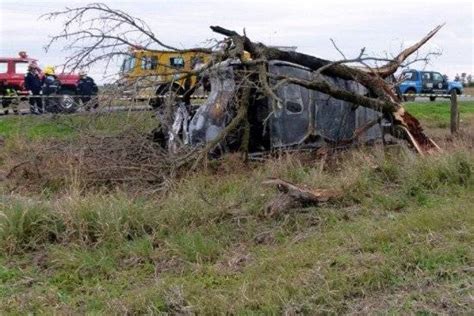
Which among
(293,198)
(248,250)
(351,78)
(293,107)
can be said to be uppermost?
(351,78)

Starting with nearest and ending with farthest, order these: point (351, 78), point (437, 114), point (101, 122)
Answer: point (101, 122)
point (351, 78)
point (437, 114)

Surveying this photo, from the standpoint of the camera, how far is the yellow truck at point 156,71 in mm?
8164

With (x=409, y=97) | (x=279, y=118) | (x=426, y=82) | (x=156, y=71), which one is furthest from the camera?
(x=426, y=82)

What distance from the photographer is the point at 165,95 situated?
8391mm

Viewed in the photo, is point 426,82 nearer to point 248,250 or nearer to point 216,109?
point 216,109

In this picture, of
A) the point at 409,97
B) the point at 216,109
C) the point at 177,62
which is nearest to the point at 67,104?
the point at 177,62

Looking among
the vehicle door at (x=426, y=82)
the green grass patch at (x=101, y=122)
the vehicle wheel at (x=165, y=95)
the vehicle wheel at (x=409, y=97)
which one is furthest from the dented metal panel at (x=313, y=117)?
the vehicle door at (x=426, y=82)

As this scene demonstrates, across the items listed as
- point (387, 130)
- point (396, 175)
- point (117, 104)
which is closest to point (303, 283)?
point (396, 175)

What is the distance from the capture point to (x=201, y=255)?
4984 mm

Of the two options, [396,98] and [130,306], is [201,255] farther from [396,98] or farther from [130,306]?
[396,98]

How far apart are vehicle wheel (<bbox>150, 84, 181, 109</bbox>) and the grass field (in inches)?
53.0

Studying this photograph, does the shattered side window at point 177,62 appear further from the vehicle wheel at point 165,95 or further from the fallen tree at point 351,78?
the fallen tree at point 351,78

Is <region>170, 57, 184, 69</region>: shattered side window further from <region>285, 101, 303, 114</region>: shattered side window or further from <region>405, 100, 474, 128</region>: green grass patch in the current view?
<region>405, 100, 474, 128</region>: green grass patch

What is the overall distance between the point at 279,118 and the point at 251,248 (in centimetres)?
417
